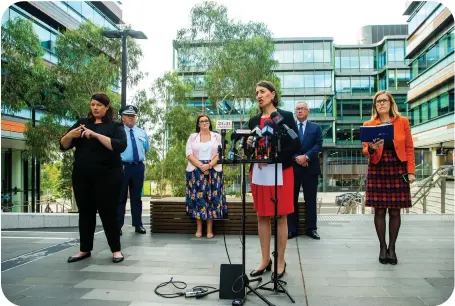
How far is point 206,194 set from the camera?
18.7 ft

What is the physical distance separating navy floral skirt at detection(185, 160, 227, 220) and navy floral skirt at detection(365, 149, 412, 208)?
218 centimetres

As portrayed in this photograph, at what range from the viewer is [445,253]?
4.61 metres

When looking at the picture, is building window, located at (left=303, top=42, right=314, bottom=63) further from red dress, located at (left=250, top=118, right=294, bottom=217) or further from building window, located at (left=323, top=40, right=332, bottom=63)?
red dress, located at (left=250, top=118, right=294, bottom=217)

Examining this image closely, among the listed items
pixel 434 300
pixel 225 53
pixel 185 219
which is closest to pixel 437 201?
pixel 185 219

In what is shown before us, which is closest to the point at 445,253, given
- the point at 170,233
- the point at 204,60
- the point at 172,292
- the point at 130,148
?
the point at 172,292

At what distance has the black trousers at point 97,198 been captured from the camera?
167 inches

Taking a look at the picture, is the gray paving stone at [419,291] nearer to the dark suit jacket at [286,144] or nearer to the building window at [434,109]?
the dark suit jacket at [286,144]

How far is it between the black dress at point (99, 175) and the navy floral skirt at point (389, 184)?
8.71ft

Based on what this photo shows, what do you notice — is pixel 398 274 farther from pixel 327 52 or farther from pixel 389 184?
pixel 327 52

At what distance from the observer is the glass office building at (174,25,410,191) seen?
40.1 meters

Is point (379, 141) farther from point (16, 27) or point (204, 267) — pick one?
point (16, 27)

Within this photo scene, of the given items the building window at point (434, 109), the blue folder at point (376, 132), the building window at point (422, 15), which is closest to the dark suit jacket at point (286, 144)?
the blue folder at point (376, 132)

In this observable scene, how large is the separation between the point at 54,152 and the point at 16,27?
4.98 meters

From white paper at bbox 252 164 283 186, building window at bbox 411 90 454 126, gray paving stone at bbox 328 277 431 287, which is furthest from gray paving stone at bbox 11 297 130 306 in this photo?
building window at bbox 411 90 454 126
